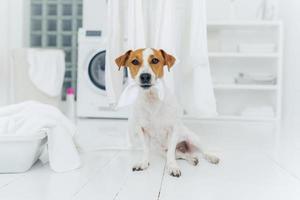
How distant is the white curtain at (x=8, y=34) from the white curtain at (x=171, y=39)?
6.01 feet

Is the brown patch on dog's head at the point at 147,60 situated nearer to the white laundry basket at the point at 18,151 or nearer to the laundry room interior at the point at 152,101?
the laundry room interior at the point at 152,101

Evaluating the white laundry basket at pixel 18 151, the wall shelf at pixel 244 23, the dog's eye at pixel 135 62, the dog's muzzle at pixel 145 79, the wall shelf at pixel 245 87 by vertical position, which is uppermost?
the wall shelf at pixel 244 23

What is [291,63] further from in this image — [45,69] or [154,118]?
[45,69]

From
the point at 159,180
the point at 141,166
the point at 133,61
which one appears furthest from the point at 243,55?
the point at 159,180

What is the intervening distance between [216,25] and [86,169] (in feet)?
7.45

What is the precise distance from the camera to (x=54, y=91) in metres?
3.43

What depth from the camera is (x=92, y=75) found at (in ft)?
11.7

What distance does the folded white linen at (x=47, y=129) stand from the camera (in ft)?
5.42

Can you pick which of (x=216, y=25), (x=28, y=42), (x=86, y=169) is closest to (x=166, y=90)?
(x=86, y=169)

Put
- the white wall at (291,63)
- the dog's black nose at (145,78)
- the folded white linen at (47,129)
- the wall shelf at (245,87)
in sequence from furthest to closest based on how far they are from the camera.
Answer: the wall shelf at (245,87) < the white wall at (291,63) < the dog's black nose at (145,78) < the folded white linen at (47,129)

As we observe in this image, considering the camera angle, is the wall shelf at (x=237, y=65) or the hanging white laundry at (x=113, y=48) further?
the wall shelf at (x=237, y=65)

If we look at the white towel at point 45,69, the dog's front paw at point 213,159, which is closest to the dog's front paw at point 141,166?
the dog's front paw at point 213,159

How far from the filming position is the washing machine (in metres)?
3.57

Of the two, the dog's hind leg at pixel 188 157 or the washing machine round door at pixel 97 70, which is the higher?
the washing machine round door at pixel 97 70
